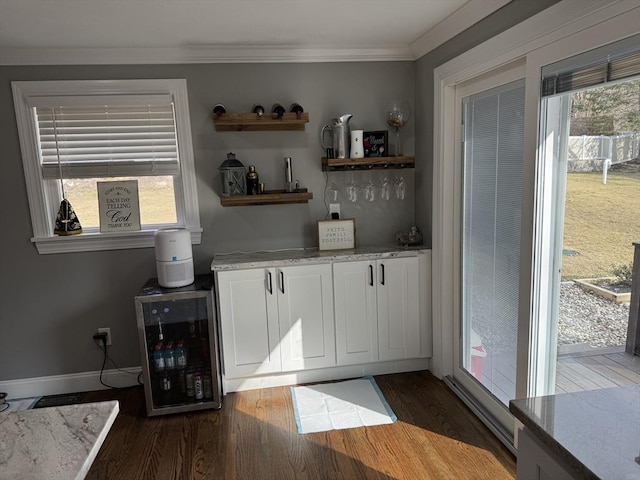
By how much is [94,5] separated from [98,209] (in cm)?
139

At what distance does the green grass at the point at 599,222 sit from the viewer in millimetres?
1658

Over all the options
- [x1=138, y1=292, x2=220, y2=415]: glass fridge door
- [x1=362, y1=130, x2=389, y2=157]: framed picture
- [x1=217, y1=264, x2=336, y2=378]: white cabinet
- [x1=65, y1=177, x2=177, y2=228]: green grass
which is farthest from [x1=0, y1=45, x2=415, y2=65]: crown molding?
[x1=138, y1=292, x2=220, y2=415]: glass fridge door

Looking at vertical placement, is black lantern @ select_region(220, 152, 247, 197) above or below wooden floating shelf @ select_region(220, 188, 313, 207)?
above

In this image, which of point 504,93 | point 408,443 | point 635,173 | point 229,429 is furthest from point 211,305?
point 635,173

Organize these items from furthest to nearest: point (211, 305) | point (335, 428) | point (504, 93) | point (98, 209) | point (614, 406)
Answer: point (98, 209), point (211, 305), point (335, 428), point (504, 93), point (614, 406)

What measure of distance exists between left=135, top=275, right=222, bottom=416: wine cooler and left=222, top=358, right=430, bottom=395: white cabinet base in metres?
0.22

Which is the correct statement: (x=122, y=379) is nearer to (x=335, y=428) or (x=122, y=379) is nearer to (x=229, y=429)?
(x=229, y=429)

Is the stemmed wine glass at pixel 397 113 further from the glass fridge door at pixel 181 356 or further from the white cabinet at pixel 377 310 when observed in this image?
the glass fridge door at pixel 181 356

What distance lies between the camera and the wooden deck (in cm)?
172

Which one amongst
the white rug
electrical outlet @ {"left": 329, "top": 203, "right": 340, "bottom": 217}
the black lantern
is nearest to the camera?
the white rug

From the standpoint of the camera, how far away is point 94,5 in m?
2.14

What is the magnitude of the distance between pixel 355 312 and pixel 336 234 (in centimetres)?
57

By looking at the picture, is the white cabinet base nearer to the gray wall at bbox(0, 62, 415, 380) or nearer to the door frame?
the door frame

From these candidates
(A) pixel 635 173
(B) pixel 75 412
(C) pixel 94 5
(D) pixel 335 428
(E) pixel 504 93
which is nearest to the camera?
(B) pixel 75 412
